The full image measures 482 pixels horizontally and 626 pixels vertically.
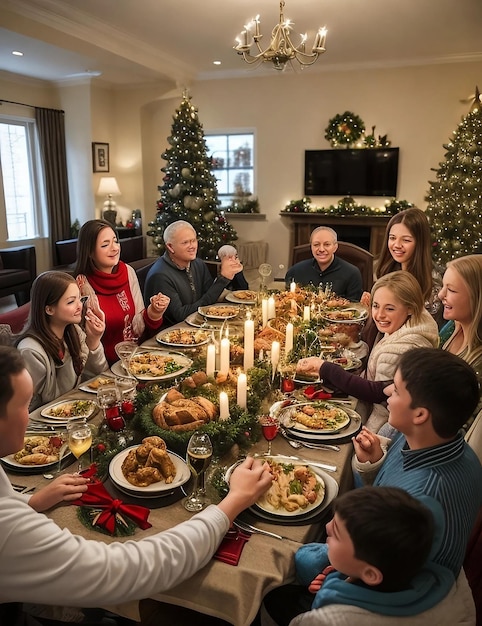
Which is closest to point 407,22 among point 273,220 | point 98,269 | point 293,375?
point 273,220

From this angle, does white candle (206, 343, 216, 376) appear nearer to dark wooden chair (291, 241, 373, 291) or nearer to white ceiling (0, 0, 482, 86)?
dark wooden chair (291, 241, 373, 291)

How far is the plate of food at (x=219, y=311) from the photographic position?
3031mm

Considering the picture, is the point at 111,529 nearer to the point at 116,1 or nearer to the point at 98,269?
the point at 98,269

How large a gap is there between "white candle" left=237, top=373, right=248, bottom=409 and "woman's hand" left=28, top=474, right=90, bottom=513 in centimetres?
56

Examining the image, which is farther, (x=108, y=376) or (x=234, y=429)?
(x=108, y=376)

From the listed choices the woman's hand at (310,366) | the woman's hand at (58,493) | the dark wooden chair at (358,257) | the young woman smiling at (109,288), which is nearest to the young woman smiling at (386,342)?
the woman's hand at (310,366)

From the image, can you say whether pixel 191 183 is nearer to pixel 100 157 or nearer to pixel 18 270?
pixel 100 157

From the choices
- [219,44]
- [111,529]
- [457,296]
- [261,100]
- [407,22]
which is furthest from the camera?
[261,100]

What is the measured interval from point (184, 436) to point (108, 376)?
760mm

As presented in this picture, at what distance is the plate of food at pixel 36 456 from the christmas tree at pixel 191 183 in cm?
579

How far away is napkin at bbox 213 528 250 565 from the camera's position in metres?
1.12

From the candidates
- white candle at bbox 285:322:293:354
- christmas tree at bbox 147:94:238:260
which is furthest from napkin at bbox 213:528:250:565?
christmas tree at bbox 147:94:238:260

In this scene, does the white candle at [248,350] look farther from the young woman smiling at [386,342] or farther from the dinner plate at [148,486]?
the dinner plate at [148,486]

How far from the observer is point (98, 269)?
2.84 meters
